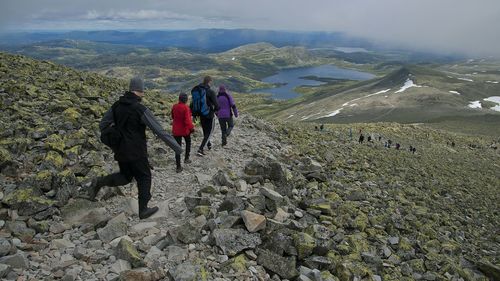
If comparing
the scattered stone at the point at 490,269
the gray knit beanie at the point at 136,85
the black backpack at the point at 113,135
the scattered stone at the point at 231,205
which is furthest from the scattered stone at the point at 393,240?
the gray knit beanie at the point at 136,85

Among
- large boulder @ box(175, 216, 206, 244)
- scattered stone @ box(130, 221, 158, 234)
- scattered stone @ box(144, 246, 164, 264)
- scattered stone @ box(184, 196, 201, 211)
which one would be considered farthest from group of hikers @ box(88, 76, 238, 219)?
scattered stone @ box(144, 246, 164, 264)

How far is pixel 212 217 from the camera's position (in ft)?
34.6

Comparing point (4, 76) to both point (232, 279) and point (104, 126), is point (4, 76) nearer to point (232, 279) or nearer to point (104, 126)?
point (104, 126)

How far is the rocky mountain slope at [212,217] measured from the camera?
8.56m

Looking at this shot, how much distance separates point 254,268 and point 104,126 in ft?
17.0

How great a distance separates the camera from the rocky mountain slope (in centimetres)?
856

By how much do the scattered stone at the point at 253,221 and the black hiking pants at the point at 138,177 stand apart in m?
2.68

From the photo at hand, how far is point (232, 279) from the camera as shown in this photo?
8172mm

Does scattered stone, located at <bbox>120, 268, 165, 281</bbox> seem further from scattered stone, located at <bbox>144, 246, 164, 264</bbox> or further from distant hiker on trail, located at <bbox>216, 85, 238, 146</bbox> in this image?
distant hiker on trail, located at <bbox>216, 85, 238, 146</bbox>

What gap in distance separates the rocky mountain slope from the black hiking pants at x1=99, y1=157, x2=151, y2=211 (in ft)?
2.38

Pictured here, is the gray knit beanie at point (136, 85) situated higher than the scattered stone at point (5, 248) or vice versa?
the gray knit beanie at point (136, 85)

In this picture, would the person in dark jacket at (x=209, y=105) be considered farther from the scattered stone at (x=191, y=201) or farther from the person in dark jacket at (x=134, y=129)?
the person in dark jacket at (x=134, y=129)

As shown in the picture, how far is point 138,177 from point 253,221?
3269 mm

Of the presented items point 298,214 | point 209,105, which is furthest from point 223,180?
point 209,105
